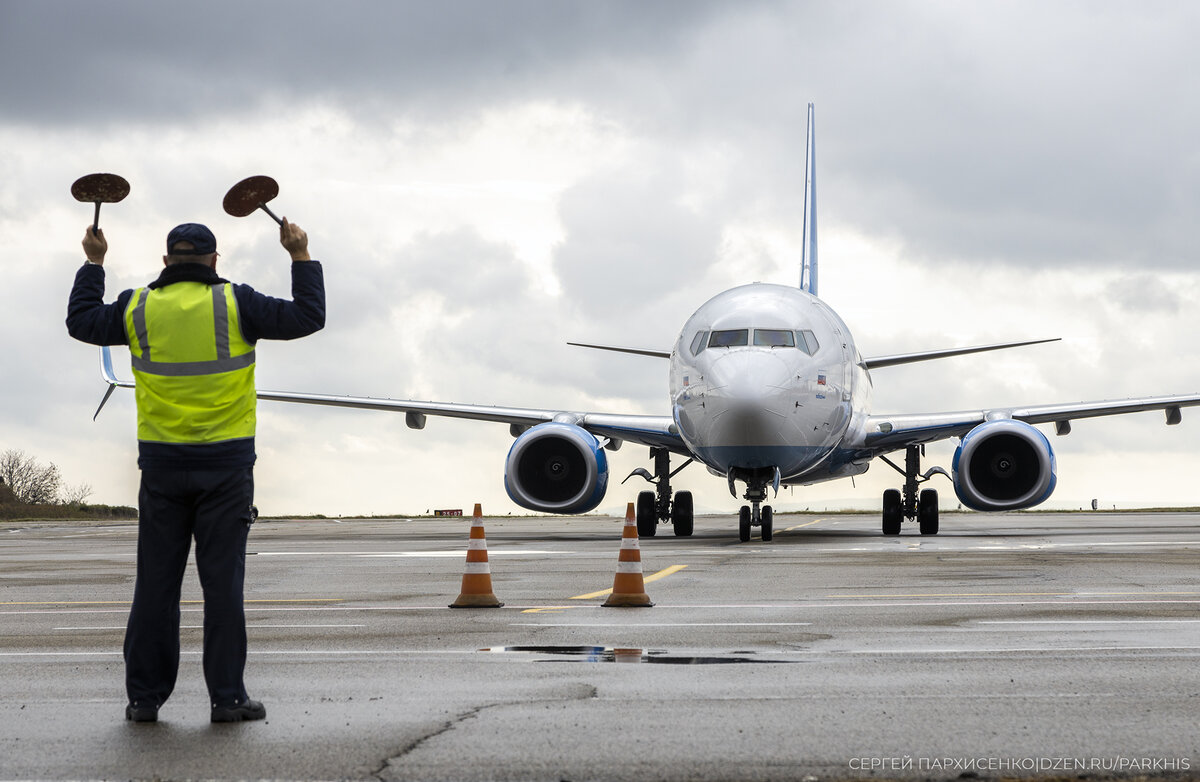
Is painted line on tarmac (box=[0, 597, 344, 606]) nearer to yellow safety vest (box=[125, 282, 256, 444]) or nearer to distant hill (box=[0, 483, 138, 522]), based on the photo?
yellow safety vest (box=[125, 282, 256, 444])

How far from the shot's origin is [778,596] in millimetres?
10117

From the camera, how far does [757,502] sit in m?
20.2

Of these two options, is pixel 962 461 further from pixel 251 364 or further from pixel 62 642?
pixel 251 364

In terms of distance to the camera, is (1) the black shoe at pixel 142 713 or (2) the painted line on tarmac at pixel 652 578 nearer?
(1) the black shoe at pixel 142 713

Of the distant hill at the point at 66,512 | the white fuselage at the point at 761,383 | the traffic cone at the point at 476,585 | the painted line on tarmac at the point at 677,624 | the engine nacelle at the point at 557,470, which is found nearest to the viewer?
the painted line on tarmac at the point at 677,624

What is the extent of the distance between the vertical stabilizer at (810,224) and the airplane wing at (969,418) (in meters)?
7.48

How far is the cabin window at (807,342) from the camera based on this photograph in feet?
64.3

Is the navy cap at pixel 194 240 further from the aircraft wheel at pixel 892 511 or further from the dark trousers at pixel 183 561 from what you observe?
the aircraft wheel at pixel 892 511

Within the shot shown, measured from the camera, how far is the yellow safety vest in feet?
17.2

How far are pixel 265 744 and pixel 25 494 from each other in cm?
7791

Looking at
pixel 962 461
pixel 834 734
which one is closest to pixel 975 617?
pixel 834 734

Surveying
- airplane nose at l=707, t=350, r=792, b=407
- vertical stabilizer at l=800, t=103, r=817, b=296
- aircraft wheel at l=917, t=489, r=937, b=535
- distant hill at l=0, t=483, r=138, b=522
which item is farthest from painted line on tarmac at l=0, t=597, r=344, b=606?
distant hill at l=0, t=483, r=138, b=522

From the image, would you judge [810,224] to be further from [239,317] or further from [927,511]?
[239,317]

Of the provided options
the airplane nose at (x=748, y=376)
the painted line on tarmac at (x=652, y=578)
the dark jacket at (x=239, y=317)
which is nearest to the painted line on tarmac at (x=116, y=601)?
the painted line on tarmac at (x=652, y=578)
